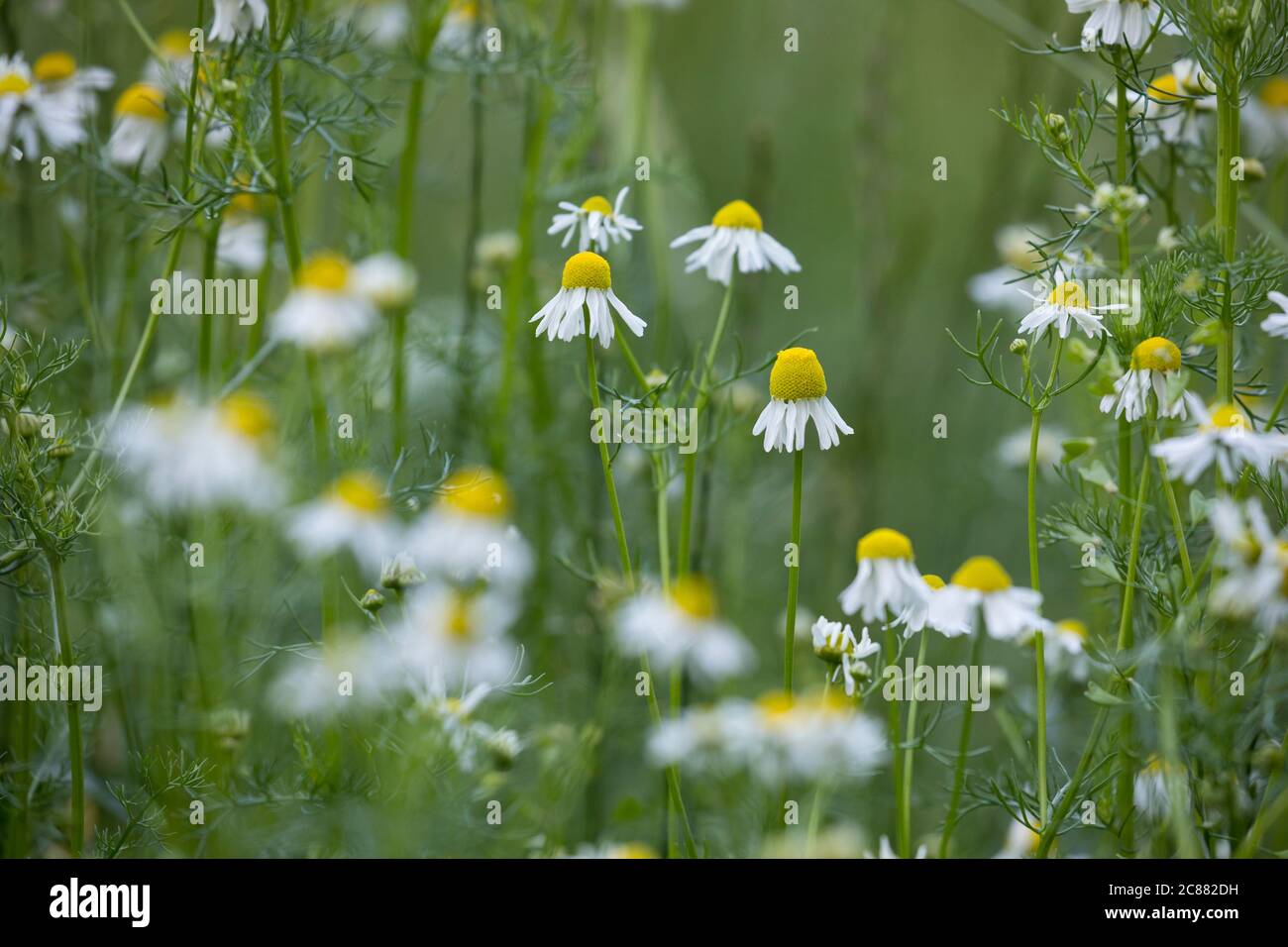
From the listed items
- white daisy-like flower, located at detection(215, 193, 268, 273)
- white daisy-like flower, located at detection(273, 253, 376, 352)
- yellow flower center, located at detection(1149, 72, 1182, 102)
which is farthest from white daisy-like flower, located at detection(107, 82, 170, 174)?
yellow flower center, located at detection(1149, 72, 1182, 102)

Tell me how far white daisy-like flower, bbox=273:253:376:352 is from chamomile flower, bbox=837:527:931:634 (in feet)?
1.59

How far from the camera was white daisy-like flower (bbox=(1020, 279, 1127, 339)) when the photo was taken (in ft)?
2.76

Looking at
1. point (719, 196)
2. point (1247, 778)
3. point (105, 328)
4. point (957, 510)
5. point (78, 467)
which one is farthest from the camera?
point (719, 196)

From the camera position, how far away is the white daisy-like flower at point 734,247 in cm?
97

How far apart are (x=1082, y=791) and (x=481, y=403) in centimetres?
88

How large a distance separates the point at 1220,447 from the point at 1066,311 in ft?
0.51

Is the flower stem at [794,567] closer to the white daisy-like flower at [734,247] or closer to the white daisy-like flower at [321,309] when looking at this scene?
the white daisy-like flower at [734,247]

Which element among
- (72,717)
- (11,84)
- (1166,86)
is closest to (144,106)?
(11,84)

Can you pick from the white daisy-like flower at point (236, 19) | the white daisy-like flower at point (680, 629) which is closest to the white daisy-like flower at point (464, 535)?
the white daisy-like flower at point (680, 629)

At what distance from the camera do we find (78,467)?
111cm

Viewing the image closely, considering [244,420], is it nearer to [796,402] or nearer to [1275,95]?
[796,402]

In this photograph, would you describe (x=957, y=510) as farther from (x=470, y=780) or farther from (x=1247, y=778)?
(x=470, y=780)

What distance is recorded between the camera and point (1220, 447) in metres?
0.76
